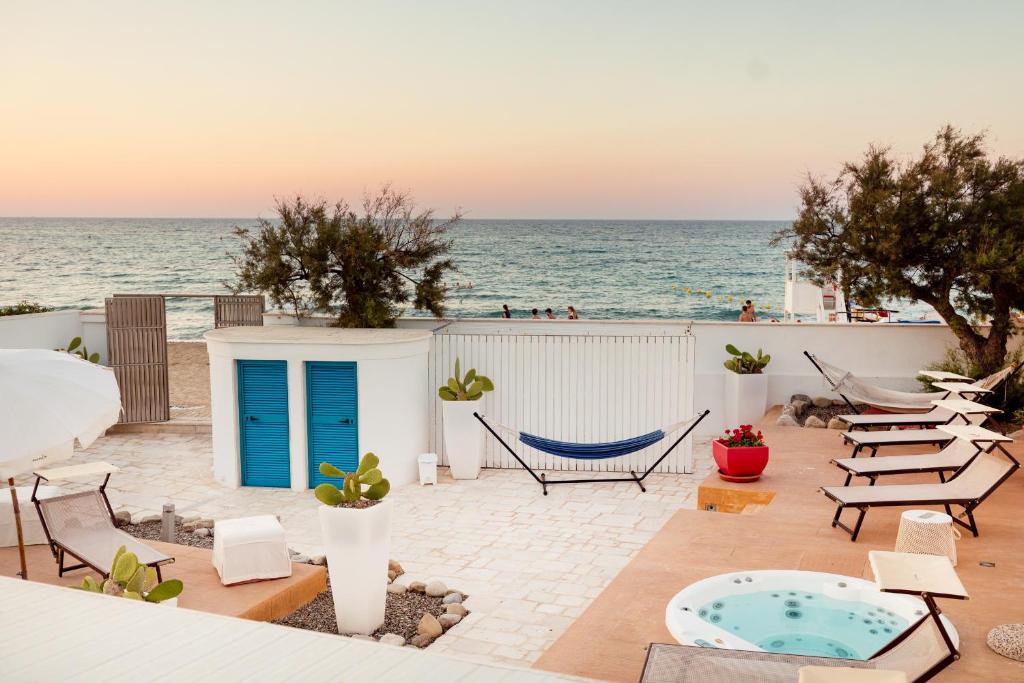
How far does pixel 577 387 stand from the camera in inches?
436

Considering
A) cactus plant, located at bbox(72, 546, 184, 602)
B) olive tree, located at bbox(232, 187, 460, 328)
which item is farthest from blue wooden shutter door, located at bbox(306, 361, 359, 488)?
cactus plant, located at bbox(72, 546, 184, 602)

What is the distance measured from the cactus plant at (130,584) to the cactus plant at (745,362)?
30.0ft

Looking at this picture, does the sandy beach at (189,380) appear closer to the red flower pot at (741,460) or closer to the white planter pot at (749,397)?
the white planter pot at (749,397)

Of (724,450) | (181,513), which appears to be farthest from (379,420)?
(724,450)

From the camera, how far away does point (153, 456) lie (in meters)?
11.7

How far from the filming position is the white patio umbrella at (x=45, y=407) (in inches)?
208

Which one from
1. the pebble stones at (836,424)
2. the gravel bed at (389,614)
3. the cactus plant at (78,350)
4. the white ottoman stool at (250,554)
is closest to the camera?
the gravel bed at (389,614)

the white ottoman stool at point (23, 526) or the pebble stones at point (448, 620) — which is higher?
the white ottoman stool at point (23, 526)

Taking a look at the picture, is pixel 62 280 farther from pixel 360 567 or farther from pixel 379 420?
pixel 360 567

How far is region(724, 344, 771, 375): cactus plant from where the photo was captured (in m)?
12.7

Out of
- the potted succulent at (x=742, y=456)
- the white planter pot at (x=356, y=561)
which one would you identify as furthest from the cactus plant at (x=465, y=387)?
the white planter pot at (x=356, y=561)

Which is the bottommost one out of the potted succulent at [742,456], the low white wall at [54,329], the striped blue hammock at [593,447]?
the striped blue hammock at [593,447]

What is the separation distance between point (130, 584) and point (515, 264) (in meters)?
57.2

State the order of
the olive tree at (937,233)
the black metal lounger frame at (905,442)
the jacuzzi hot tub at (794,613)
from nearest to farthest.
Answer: the jacuzzi hot tub at (794,613) → the black metal lounger frame at (905,442) → the olive tree at (937,233)
